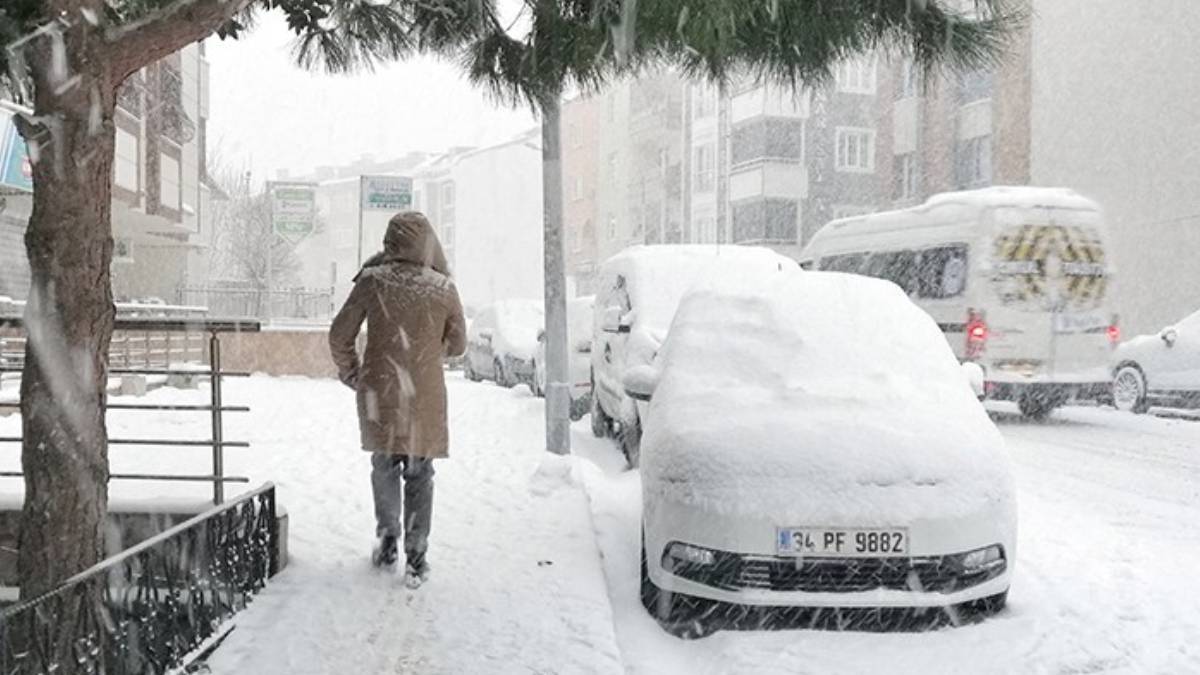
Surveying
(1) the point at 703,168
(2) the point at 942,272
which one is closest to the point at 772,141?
(1) the point at 703,168

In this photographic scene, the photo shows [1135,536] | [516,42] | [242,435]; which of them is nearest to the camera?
[516,42]

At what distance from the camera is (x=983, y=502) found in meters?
4.88

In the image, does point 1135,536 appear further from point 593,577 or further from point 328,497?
point 328,497

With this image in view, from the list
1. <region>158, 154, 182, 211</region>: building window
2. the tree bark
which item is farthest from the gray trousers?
<region>158, 154, 182, 211</region>: building window

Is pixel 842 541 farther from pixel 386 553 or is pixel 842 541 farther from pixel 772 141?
pixel 772 141

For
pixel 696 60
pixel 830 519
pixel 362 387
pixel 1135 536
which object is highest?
pixel 696 60

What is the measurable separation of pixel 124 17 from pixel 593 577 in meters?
3.38

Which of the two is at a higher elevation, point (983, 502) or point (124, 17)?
point (124, 17)

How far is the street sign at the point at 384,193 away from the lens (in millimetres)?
16297

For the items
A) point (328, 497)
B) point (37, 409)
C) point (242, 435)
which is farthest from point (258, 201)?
point (37, 409)

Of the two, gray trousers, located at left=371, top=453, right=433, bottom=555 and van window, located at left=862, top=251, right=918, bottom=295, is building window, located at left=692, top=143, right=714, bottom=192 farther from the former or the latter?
gray trousers, located at left=371, top=453, right=433, bottom=555

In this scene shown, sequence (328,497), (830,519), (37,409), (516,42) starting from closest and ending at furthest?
(37,409) → (830,519) → (516,42) → (328,497)

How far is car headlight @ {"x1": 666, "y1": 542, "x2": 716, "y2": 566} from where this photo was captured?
4.78m

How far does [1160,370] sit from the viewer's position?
48.6ft
